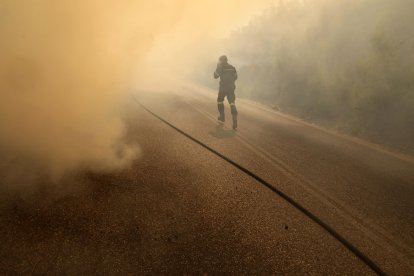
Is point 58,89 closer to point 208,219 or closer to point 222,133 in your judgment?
point 222,133

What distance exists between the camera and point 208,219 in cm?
309

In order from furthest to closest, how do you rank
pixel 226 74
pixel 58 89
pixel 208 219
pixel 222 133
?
pixel 226 74 → pixel 222 133 → pixel 58 89 → pixel 208 219

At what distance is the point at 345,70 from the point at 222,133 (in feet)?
25.8

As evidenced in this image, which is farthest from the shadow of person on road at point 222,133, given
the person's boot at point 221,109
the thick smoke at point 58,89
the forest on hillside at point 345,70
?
the forest on hillside at point 345,70

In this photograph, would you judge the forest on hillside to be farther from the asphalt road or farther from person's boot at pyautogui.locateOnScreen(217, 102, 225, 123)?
person's boot at pyautogui.locateOnScreen(217, 102, 225, 123)

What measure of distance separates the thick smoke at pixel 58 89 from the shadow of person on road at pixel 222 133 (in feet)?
7.02

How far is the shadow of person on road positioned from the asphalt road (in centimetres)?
122

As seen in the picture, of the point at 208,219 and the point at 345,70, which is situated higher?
the point at 345,70

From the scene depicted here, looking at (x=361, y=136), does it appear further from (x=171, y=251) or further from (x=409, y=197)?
(x=171, y=251)

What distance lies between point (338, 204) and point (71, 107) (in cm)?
538

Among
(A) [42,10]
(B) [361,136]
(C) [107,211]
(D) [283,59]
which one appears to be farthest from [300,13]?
(C) [107,211]

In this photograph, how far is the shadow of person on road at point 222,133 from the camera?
6671 mm

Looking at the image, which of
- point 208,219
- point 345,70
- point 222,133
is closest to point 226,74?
point 222,133

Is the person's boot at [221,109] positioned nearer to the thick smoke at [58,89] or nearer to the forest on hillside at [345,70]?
the thick smoke at [58,89]
